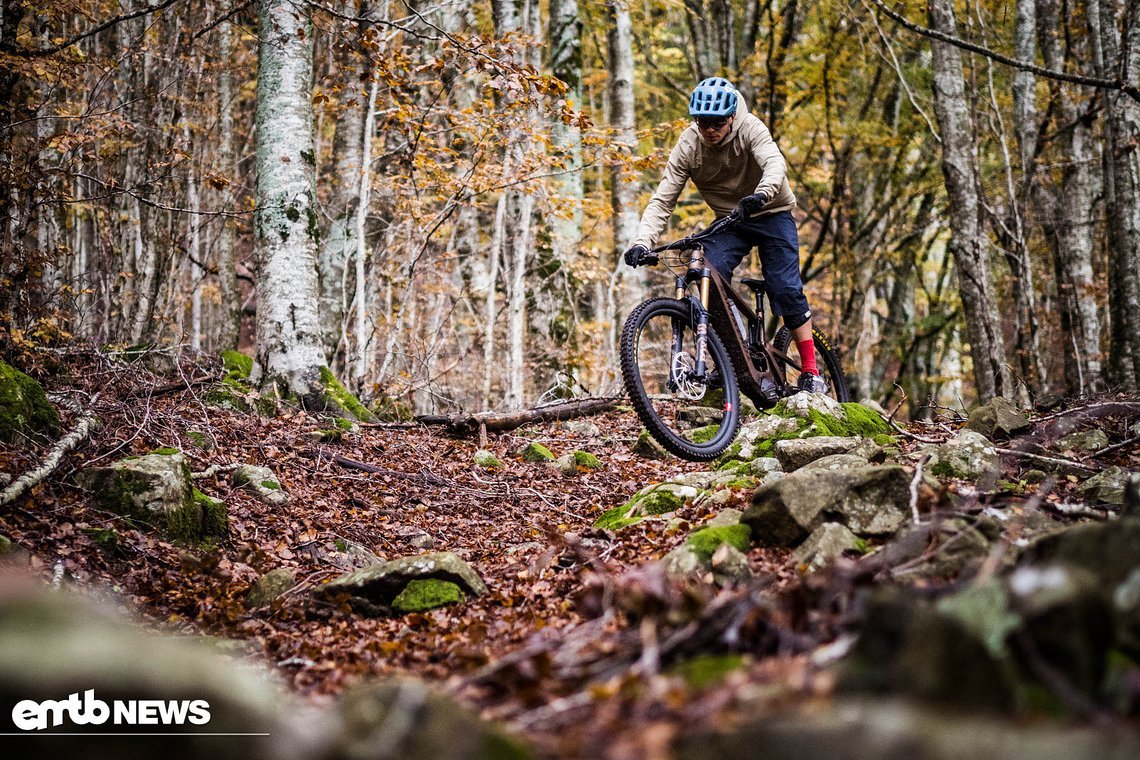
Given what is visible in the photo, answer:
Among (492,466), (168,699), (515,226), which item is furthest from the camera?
(515,226)

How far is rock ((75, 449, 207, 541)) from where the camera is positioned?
4715 mm

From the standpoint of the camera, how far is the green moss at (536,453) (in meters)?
7.79

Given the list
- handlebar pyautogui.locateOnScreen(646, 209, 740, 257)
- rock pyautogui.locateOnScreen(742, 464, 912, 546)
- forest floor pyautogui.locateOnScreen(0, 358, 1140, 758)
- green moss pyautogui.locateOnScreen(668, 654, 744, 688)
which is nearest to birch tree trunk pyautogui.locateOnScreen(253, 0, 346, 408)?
forest floor pyautogui.locateOnScreen(0, 358, 1140, 758)

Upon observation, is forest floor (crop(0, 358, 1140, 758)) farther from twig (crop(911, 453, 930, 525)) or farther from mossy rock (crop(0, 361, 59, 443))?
twig (crop(911, 453, 930, 525))

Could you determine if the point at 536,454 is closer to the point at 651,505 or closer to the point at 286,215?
the point at 651,505

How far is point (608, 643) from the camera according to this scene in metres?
2.22

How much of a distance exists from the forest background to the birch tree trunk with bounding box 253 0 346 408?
1.0 inches

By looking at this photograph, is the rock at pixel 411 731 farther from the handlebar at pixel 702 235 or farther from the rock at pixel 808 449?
the handlebar at pixel 702 235

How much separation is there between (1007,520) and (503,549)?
3113mm

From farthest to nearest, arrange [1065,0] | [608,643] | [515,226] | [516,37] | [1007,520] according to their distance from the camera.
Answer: [515,226] < [1065,0] < [516,37] < [1007,520] < [608,643]

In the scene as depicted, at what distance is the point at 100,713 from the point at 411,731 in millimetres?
512

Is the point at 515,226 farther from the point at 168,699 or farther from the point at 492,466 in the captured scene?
the point at 168,699

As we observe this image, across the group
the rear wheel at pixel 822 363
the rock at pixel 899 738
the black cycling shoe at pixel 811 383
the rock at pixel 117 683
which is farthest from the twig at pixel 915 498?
the rear wheel at pixel 822 363

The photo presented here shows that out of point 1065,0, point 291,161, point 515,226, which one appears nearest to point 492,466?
point 291,161
